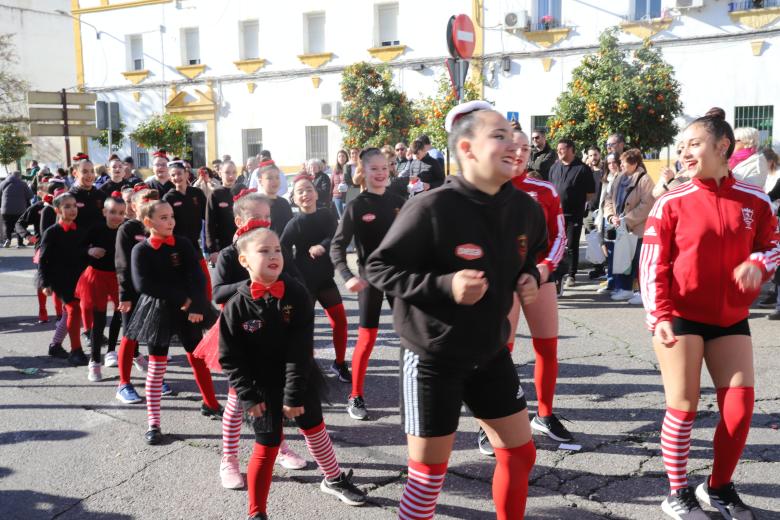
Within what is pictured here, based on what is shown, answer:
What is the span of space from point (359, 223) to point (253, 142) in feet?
84.1

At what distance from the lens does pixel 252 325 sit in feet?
11.7

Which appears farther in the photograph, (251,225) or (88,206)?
(88,206)

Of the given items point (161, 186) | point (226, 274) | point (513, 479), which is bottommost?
point (513, 479)

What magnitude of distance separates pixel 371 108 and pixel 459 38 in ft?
42.3

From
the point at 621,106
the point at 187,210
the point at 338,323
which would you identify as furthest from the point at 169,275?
the point at 621,106

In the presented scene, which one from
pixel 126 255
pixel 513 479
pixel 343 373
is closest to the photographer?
pixel 513 479

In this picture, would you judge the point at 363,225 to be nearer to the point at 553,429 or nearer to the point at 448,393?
the point at 553,429

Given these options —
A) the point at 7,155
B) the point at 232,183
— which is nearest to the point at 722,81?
the point at 232,183

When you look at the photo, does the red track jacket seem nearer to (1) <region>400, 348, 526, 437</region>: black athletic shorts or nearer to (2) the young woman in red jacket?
(2) the young woman in red jacket

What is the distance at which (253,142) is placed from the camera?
1167 inches

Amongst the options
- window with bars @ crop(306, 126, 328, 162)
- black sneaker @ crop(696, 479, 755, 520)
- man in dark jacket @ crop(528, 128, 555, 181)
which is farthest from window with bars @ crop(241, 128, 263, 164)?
black sneaker @ crop(696, 479, 755, 520)

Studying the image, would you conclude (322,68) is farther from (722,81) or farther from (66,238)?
(66,238)

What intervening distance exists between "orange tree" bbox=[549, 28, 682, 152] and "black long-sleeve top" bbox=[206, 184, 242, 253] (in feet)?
34.4

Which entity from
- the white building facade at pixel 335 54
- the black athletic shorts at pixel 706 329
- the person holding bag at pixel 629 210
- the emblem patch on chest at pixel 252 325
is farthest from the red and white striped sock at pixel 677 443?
the white building facade at pixel 335 54
